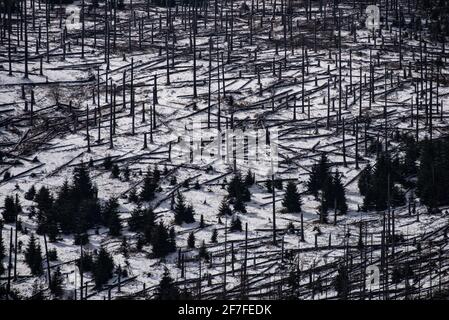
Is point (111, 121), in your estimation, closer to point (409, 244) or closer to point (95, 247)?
point (95, 247)

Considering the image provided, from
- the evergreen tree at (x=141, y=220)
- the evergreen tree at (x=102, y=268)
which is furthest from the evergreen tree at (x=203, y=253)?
the evergreen tree at (x=102, y=268)

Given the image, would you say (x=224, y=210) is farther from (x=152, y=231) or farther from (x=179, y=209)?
(x=152, y=231)

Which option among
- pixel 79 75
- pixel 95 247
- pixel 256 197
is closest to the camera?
pixel 95 247

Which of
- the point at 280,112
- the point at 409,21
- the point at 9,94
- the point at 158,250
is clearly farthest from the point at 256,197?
the point at 409,21

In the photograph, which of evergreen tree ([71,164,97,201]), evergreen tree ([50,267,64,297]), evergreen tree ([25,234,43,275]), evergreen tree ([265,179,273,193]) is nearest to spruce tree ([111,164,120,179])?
evergreen tree ([71,164,97,201])

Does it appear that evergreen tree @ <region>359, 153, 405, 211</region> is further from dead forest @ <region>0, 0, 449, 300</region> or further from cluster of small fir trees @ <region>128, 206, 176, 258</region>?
cluster of small fir trees @ <region>128, 206, 176, 258</region>

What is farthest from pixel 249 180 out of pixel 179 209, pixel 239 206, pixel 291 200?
pixel 179 209
